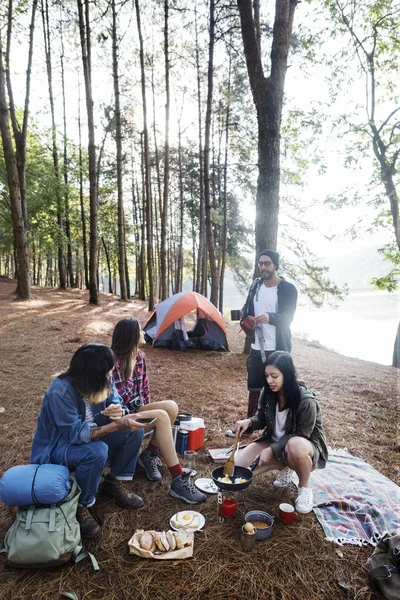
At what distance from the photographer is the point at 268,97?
583cm

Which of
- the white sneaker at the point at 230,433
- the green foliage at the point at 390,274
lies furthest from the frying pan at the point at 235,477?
the green foliage at the point at 390,274

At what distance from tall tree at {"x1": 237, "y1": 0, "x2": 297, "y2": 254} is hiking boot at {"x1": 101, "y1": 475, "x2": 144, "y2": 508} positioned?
182 inches

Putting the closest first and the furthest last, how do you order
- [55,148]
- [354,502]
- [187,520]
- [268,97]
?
1. [187,520]
2. [354,502]
3. [268,97]
4. [55,148]

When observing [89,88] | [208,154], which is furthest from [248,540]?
[89,88]

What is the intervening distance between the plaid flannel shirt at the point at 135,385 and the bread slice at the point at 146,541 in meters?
1.04

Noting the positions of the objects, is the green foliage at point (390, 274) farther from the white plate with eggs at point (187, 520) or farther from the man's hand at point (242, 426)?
the white plate with eggs at point (187, 520)

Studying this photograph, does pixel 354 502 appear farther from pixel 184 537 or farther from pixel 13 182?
pixel 13 182

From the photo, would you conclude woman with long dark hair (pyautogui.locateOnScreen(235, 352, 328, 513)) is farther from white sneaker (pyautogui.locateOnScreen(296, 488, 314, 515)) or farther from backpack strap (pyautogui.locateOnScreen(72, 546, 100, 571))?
backpack strap (pyautogui.locateOnScreen(72, 546, 100, 571))

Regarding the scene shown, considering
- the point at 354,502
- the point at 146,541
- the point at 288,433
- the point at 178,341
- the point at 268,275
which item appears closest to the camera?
the point at 146,541

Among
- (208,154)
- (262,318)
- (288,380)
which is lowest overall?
(288,380)

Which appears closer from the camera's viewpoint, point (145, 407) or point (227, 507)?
point (227, 507)

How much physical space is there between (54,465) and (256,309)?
254cm

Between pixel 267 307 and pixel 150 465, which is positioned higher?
pixel 267 307

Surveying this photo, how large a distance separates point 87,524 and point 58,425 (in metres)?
0.67
